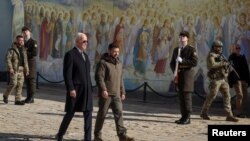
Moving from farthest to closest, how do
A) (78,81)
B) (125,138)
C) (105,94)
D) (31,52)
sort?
(31,52)
(125,138)
(105,94)
(78,81)

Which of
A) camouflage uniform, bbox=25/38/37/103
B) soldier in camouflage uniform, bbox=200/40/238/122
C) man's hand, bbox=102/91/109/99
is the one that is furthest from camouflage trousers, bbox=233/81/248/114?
man's hand, bbox=102/91/109/99

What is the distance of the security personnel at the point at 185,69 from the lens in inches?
502

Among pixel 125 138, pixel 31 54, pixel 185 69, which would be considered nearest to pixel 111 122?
pixel 185 69

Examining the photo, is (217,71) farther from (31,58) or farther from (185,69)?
(31,58)

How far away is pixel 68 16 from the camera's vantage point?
24.2 meters

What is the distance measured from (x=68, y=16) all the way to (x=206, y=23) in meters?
7.39

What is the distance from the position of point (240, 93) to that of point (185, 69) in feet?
8.26

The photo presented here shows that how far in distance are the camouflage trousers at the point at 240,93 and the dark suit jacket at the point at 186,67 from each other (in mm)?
2256

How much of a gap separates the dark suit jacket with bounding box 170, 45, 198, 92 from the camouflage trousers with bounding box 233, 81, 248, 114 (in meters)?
2.26

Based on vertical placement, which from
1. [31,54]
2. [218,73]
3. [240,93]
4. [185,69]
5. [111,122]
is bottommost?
[111,122]

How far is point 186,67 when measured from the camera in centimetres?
1288

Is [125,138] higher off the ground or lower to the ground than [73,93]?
lower

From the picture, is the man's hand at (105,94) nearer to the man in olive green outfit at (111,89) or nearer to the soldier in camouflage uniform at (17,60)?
the man in olive green outfit at (111,89)

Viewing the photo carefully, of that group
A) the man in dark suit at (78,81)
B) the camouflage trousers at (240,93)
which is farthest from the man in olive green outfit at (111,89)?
the camouflage trousers at (240,93)
